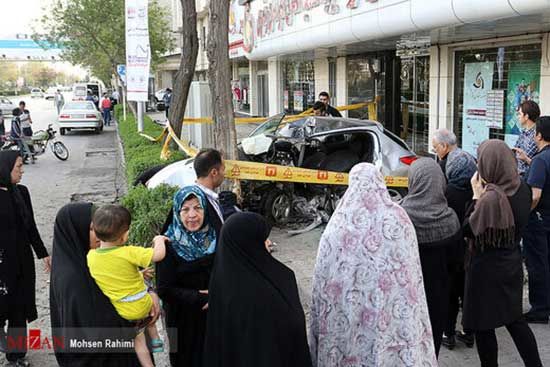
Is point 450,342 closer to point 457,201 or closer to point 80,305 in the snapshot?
point 457,201

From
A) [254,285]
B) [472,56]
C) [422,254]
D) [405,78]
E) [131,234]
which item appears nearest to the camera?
[254,285]

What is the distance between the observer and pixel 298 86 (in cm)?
2327

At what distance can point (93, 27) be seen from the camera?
2512 centimetres

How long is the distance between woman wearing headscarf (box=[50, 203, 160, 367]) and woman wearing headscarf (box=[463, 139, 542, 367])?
2.14 meters

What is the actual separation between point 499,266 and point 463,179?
1.05 metres

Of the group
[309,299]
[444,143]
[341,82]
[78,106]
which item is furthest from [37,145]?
[444,143]

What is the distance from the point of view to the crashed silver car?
8141mm

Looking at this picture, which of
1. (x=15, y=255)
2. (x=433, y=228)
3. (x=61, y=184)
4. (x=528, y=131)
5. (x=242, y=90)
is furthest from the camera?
(x=242, y=90)

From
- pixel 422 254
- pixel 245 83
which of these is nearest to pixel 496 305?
pixel 422 254

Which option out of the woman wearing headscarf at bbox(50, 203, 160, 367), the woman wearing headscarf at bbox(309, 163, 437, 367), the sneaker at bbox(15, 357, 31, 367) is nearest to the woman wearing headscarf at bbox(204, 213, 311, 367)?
the woman wearing headscarf at bbox(309, 163, 437, 367)

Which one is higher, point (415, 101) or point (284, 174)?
point (415, 101)

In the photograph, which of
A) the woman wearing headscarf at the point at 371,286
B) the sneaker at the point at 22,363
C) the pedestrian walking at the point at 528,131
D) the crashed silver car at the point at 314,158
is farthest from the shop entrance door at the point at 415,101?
the woman wearing headscarf at the point at 371,286

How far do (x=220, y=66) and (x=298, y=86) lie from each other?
54.5ft

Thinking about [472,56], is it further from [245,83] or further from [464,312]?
[245,83]
